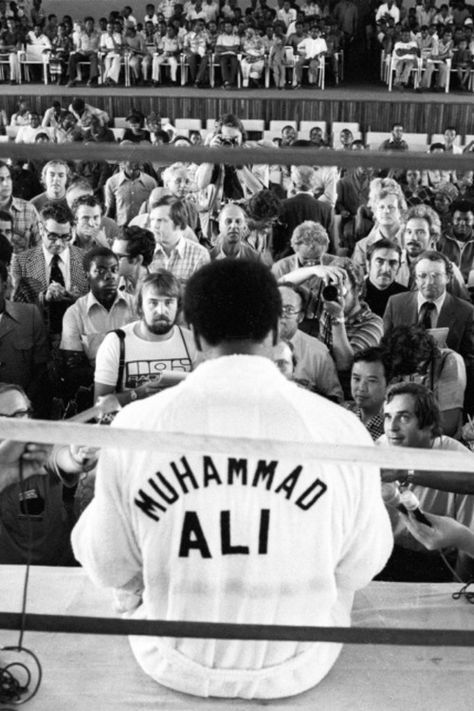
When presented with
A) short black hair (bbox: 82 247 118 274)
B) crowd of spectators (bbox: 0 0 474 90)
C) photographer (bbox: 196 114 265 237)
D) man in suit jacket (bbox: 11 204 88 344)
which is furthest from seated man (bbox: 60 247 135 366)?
crowd of spectators (bbox: 0 0 474 90)

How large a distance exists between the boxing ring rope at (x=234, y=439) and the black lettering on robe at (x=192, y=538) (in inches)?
3.8

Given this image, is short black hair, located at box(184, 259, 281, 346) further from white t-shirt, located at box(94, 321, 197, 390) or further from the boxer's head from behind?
white t-shirt, located at box(94, 321, 197, 390)

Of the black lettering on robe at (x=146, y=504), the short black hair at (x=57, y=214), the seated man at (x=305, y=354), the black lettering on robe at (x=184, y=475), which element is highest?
the black lettering on robe at (x=184, y=475)

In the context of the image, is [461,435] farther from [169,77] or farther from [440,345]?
[169,77]

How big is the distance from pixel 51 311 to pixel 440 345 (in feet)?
4.55

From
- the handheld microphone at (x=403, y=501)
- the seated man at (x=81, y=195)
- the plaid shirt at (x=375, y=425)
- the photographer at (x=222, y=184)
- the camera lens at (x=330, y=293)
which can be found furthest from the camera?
the photographer at (x=222, y=184)

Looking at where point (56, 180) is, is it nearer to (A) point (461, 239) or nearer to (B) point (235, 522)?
(A) point (461, 239)

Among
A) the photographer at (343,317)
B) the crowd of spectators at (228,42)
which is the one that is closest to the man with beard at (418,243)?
the photographer at (343,317)

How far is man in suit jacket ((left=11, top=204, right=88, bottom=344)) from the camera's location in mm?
3497

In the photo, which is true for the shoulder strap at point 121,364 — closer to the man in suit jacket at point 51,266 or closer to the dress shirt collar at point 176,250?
the man in suit jacket at point 51,266

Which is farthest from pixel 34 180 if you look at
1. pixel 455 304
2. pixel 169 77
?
pixel 169 77

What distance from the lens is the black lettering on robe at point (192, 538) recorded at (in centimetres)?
125

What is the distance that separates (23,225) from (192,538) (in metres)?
3.10

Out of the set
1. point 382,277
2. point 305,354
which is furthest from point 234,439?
point 382,277
